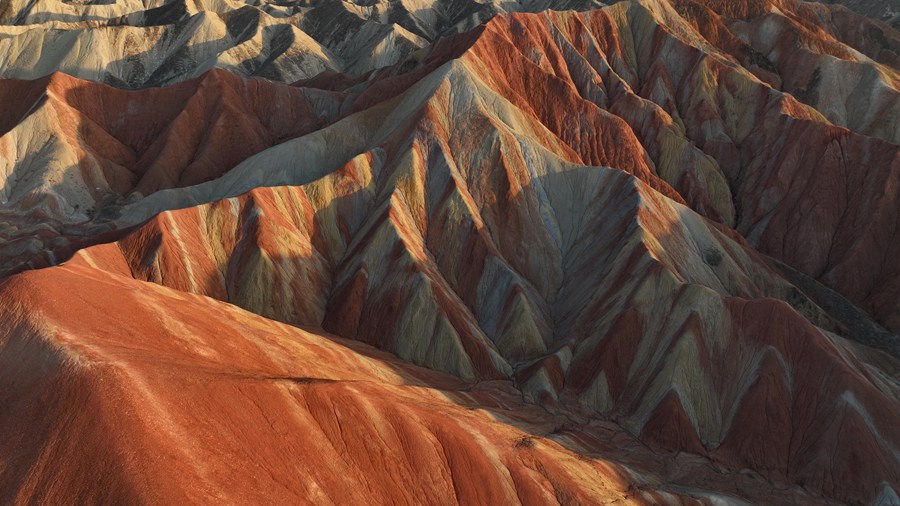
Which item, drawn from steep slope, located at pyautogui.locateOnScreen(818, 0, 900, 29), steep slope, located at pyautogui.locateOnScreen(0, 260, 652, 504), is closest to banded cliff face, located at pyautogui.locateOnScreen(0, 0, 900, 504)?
steep slope, located at pyautogui.locateOnScreen(0, 260, 652, 504)

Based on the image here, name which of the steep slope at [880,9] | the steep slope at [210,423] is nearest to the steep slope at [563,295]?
the steep slope at [210,423]

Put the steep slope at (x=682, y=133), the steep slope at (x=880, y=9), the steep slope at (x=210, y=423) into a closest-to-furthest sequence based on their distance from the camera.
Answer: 1. the steep slope at (x=210, y=423)
2. the steep slope at (x=682, y=133)
3. the steep slope at (x=880, y=9)

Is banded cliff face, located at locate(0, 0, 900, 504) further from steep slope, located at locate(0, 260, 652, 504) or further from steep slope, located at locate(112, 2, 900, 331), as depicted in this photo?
steep slope, located at locate(112, 2, 900, 331)

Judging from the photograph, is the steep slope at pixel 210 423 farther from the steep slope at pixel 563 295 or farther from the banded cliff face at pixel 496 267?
the steep slope at pixel 563 295

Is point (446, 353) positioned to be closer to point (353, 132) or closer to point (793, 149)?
point (353, 132)

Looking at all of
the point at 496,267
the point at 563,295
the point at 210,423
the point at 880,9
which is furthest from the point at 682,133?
the point at 880,9

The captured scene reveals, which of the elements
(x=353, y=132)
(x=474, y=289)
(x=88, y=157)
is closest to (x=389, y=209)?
(x=474, y=289)

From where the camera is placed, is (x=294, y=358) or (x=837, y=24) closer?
(x=294, y=358)

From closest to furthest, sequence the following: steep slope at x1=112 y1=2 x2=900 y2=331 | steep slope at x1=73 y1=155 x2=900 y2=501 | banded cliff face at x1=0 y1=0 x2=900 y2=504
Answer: banded cliff face at x1=0 y1=0 x2=900 y2=504 < steep slope at x1=73 y1=155 x2=900 y2=501 < steep slope at x1=112 y1=2 x2=900 y2=331
